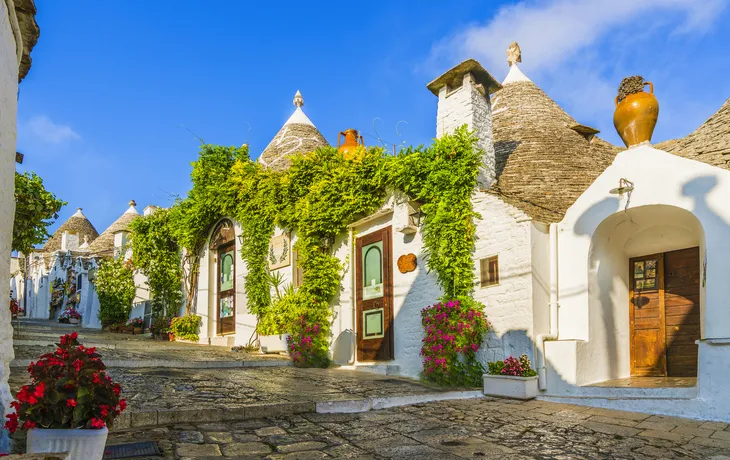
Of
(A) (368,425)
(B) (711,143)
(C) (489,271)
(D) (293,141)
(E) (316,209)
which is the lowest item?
(A) (368,425)

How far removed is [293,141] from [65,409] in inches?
538

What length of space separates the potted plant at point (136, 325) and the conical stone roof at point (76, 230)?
20.8m

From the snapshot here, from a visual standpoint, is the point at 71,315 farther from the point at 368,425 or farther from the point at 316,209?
the point at 368,425

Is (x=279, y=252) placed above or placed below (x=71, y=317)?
above

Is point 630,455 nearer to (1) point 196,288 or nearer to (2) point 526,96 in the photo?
(2) point 526,96

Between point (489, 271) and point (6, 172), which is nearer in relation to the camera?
point (6, 172)

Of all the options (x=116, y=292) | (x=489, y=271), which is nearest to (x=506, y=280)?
(x=489, y=271)

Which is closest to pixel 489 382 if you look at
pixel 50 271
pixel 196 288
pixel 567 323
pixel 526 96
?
pixel 567 323

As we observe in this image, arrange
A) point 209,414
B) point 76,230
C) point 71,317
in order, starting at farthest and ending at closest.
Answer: point 76,230 < point 71,317 < point 209,414

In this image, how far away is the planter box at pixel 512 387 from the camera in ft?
25.9

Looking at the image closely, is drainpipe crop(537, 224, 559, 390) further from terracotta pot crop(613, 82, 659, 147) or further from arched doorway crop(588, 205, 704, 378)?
terracotta pot crop(613, 82, 659, 147)

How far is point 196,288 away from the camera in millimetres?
16484

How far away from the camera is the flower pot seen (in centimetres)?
363

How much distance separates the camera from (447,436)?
216 inches
